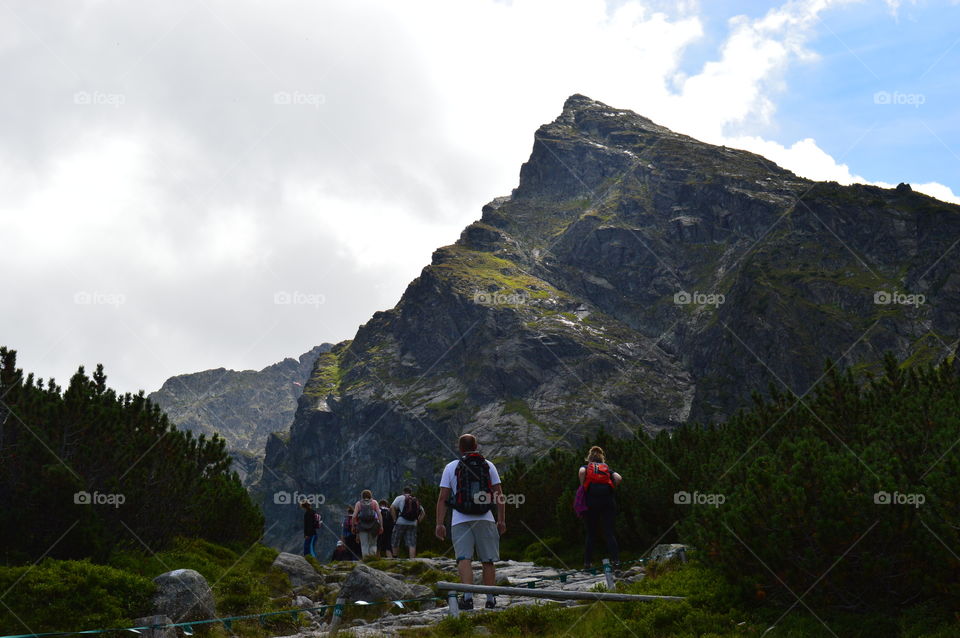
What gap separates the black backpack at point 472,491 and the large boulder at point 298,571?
8092 millimetres

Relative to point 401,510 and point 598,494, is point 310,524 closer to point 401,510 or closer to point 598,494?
point 401,510

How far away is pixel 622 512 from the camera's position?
61.8 ft

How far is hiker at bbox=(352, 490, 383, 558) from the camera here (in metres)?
21.7

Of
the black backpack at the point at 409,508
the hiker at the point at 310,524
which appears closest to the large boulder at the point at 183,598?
the black backpack at the point at 409,508

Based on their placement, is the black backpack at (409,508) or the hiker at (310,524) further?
the hiker at (310,524)

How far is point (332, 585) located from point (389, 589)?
4.41 metres

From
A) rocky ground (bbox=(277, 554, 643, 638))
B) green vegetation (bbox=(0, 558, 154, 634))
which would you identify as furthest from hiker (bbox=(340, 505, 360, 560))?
green vegetation (bbox=(0, 558, 154, 634))

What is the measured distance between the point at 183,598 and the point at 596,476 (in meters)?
7.33

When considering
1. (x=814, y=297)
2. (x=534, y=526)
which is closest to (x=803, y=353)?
(x=814, y=297)

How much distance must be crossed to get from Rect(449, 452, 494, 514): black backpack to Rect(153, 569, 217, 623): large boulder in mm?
4699

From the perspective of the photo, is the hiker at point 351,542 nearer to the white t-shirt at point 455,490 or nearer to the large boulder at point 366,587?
the large boulder at point 366,587

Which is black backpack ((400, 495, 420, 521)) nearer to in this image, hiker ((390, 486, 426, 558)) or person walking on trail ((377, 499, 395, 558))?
hiker ((390, 486, 426, 558))

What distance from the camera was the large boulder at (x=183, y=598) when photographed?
11625 millimetres

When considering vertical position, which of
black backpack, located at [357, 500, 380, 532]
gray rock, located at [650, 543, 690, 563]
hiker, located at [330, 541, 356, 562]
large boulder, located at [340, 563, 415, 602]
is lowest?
hiker, located at [330, 541, 356, 562]
